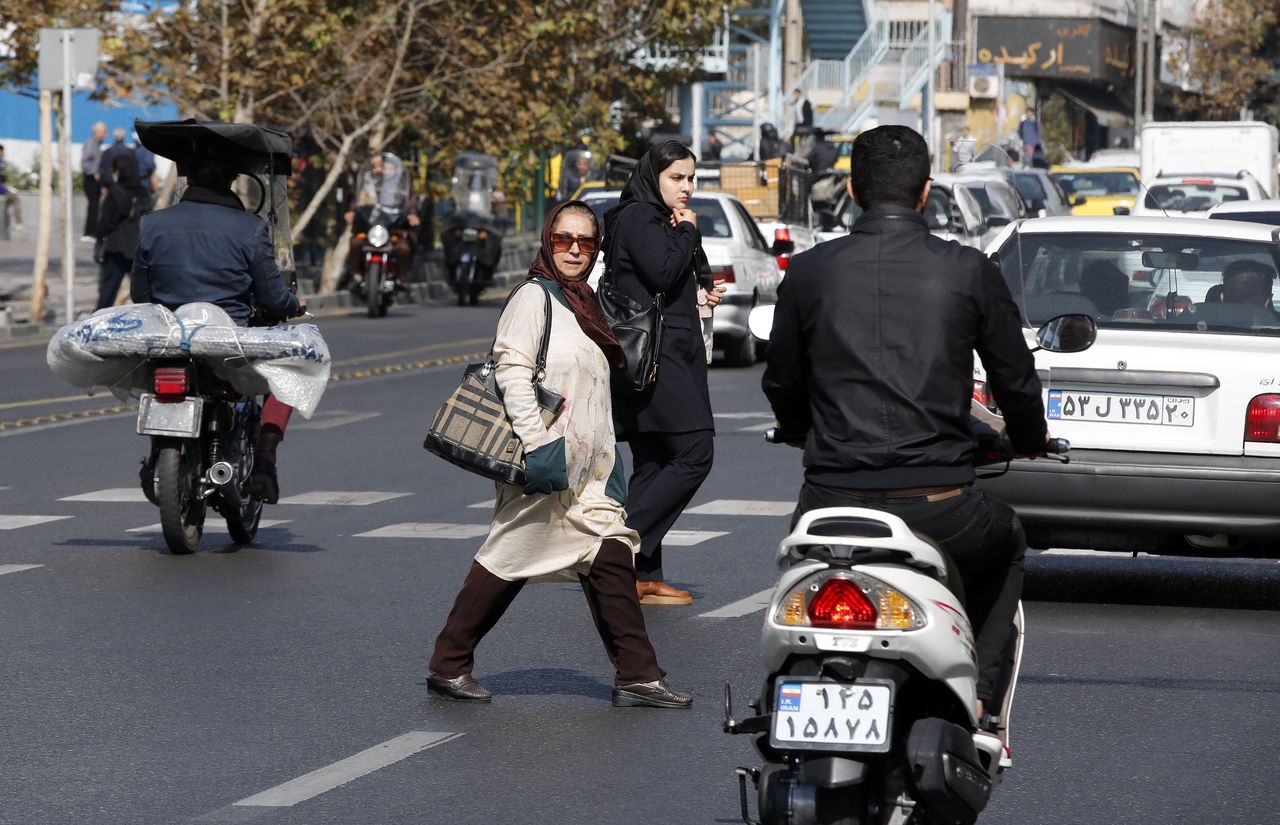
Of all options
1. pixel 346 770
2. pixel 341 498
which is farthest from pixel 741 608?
pixel 341 498

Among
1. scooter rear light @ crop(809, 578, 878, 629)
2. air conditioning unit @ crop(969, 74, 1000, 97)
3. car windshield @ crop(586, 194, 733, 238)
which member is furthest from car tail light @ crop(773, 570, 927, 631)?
air conditioning unit @ crop(969, 74, 1000, 97)

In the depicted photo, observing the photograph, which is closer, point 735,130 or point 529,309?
point 529,309

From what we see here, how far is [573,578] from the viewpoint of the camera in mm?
7500

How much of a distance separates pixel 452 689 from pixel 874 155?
2.84 m

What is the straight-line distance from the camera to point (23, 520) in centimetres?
1195

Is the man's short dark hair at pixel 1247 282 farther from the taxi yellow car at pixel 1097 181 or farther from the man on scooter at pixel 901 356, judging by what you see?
the taxi yellow car at pixel 1097 181

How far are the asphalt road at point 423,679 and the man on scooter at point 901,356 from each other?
1.24m

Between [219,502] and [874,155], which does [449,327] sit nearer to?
[219,502]

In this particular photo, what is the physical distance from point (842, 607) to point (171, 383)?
20.1 ft

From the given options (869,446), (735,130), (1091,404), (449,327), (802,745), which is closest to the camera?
(802,745)

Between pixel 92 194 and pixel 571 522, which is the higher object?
pixel 92 194

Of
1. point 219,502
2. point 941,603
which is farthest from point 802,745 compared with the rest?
point 219,502

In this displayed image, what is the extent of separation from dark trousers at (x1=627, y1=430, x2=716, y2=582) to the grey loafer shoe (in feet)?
6.06

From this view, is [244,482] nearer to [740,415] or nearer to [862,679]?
[862,679]
